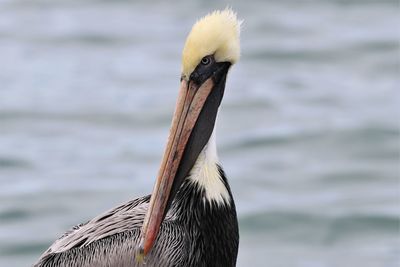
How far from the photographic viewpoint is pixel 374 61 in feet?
52.1

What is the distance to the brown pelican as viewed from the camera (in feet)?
24.0

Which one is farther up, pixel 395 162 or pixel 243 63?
pixel 243 63

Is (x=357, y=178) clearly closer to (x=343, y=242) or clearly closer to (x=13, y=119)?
(x=343, y=242)

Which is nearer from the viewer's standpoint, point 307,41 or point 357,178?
point 357,178

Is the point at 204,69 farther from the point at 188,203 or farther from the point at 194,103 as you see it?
the point at 188,203

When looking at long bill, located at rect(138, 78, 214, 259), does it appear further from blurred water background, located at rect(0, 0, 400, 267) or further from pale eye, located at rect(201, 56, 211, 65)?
blurred water background, located at rect(0, 0, 400, 267)

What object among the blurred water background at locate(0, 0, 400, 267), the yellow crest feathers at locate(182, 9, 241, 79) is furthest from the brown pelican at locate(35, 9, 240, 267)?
the blurred water background at locate(0, 0, 400, 267)

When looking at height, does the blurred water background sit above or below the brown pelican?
above

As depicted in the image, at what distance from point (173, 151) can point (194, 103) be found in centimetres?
27

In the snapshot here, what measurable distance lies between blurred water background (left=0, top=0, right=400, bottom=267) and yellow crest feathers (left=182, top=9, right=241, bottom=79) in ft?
14.4

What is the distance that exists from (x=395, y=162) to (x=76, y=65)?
13.7ft

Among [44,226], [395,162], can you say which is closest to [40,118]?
[44,226]

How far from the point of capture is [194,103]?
24.3ft

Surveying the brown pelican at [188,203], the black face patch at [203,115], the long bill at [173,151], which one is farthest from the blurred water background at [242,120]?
the long bill at [173,151]
